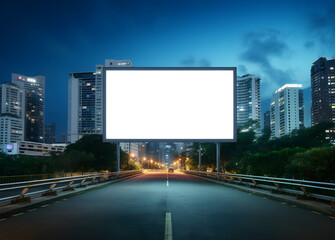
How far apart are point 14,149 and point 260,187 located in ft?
619

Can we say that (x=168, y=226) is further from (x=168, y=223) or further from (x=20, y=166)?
(x=20, y=166)

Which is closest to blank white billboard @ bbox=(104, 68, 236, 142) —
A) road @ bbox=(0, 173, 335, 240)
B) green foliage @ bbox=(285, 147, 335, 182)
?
green foliage @ bbox=(285, 147, 335, 182)

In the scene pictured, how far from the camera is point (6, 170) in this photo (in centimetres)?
6012

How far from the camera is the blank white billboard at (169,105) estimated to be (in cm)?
3109

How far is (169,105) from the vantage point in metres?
31.6

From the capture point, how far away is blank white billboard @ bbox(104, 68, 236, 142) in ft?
102

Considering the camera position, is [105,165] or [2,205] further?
[105,165]

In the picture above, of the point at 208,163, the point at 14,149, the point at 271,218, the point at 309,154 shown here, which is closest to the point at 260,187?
the point at 309,154

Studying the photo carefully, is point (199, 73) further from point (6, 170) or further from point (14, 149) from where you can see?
point (14, 149)

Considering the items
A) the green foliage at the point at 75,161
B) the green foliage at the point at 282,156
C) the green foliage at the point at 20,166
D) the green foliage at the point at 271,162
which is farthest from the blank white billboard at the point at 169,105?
the green foliage at the point at 20,166

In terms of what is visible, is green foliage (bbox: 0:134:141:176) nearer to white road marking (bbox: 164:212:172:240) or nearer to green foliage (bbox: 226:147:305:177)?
green foliage (bbox: 226:147:305:177)

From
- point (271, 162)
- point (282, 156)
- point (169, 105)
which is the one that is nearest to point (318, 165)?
point (282, 156)

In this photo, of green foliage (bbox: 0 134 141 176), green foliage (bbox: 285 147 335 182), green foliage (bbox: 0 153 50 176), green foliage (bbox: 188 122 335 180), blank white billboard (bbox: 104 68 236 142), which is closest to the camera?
green foliage (bbox: 285 147 335 182)

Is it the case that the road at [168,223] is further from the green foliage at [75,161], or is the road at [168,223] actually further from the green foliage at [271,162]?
the green foliage at [75,161]
